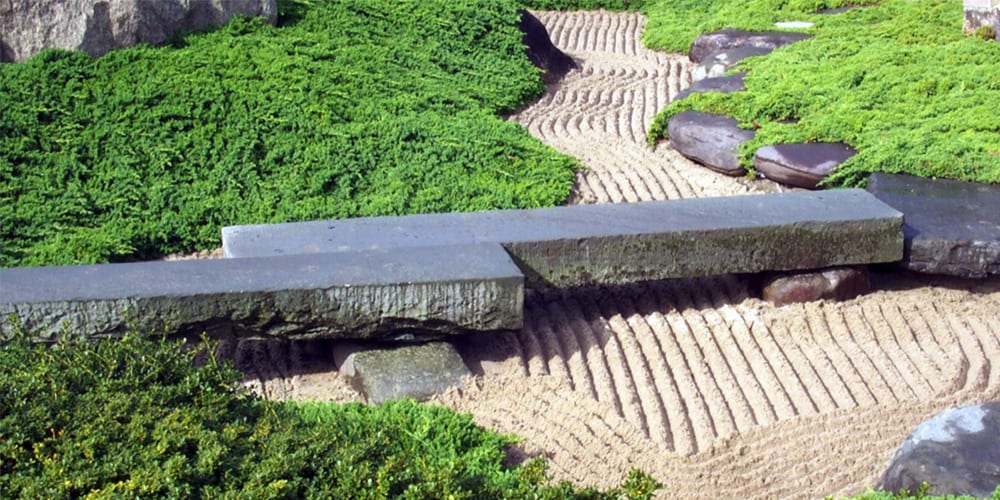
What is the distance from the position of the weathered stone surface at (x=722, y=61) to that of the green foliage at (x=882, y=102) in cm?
24

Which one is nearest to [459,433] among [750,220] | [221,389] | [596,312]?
[221,389]

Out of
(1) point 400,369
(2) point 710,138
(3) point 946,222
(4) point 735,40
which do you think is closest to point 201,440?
(1) point 400,369

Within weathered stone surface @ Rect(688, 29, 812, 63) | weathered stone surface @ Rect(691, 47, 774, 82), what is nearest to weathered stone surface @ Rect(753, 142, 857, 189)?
weathered stone surface @ Rect(691, 47, 774, 82)

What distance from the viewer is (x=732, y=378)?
6.02 meters

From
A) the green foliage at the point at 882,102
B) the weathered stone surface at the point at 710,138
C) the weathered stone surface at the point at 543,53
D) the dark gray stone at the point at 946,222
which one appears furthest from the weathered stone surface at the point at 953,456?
the weathered stone surface at the point at 543,53

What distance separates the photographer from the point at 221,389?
4.90 m

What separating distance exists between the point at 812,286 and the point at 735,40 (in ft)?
14.8

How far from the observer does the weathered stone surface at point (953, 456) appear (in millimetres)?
4469

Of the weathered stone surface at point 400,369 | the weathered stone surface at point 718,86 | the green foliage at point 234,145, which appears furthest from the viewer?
the weathered stone surface at point 718,86

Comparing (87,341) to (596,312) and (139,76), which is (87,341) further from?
(139,76)

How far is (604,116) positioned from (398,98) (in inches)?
71.3

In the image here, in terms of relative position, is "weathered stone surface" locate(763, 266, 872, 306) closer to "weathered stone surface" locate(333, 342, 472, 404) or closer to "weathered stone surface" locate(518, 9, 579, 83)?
"weathered stone surface" locate(333, 342, 472, 404)

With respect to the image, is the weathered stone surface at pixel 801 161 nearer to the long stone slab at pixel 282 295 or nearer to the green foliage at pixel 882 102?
the green foliage at pixel 882 102

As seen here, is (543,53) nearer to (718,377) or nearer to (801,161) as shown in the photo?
(801,161)
